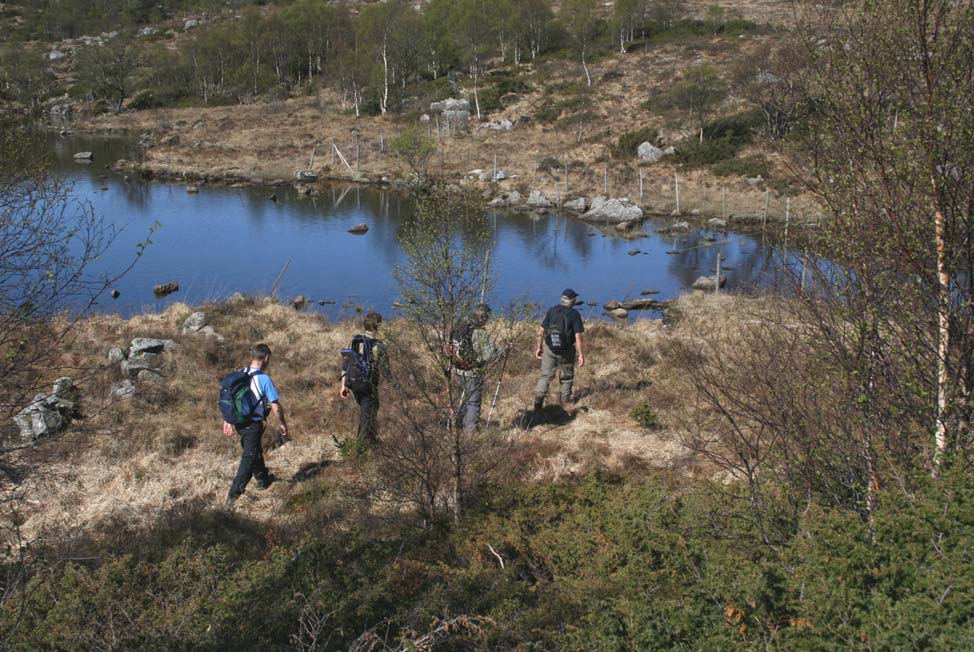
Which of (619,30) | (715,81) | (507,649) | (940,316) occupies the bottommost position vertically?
(507,649)

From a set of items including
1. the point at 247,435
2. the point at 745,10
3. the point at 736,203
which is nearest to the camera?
the point at 247,435

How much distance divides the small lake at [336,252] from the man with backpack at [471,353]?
11.8 metres

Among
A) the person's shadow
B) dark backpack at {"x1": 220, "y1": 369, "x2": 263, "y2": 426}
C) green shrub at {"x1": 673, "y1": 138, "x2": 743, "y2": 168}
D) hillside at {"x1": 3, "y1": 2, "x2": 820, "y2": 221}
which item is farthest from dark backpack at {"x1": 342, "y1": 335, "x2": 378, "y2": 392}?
green shrub at {"x1": 673, "y1": 138, "x2": 743, "y2": 168}

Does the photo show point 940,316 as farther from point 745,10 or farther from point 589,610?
point 745,10

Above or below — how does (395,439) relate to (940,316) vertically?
below

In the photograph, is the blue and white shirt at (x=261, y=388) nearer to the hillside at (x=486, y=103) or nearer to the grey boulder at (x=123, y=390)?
the grey boulder at (x=123, y=390)

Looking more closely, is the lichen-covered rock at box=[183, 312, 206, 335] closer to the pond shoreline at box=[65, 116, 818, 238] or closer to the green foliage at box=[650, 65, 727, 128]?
the pond shoreline at box=[65, 116, 818, 238]

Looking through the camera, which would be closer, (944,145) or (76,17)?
(944,145)

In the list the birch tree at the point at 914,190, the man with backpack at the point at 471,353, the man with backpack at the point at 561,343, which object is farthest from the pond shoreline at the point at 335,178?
the birch tree at the point at 914,190

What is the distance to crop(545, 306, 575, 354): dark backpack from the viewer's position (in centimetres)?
964

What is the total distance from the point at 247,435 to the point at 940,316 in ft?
21.4

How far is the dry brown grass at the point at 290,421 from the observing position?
782cm

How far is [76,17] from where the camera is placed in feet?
317

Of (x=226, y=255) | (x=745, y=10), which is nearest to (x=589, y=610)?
(x=226, y=255)
